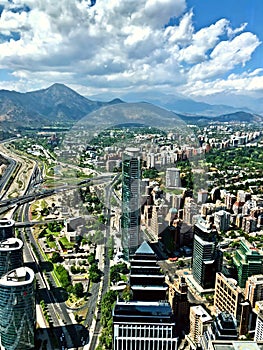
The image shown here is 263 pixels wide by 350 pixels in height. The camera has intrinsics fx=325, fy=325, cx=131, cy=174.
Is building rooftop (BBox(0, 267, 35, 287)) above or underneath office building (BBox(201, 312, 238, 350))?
above

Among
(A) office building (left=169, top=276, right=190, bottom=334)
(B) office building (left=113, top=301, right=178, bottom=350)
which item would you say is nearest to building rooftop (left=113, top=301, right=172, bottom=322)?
(B) office building (left=113, top=301, right=178, bottom=350)

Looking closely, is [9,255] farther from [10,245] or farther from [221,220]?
[221,220]

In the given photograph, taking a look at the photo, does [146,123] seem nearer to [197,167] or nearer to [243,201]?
[197,167]

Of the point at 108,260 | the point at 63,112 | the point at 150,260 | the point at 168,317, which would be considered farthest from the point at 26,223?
the point at 63,112

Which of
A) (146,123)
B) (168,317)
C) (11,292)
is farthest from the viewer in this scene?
(146,123)

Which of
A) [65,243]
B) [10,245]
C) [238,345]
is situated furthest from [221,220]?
[238,345]

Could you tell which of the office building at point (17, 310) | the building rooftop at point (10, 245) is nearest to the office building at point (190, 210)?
the building rooftop at point (10, 245)

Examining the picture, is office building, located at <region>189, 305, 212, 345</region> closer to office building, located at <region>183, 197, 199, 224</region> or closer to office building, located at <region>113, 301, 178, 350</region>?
office building, located at <region>113, 301, 178, 350</region>
